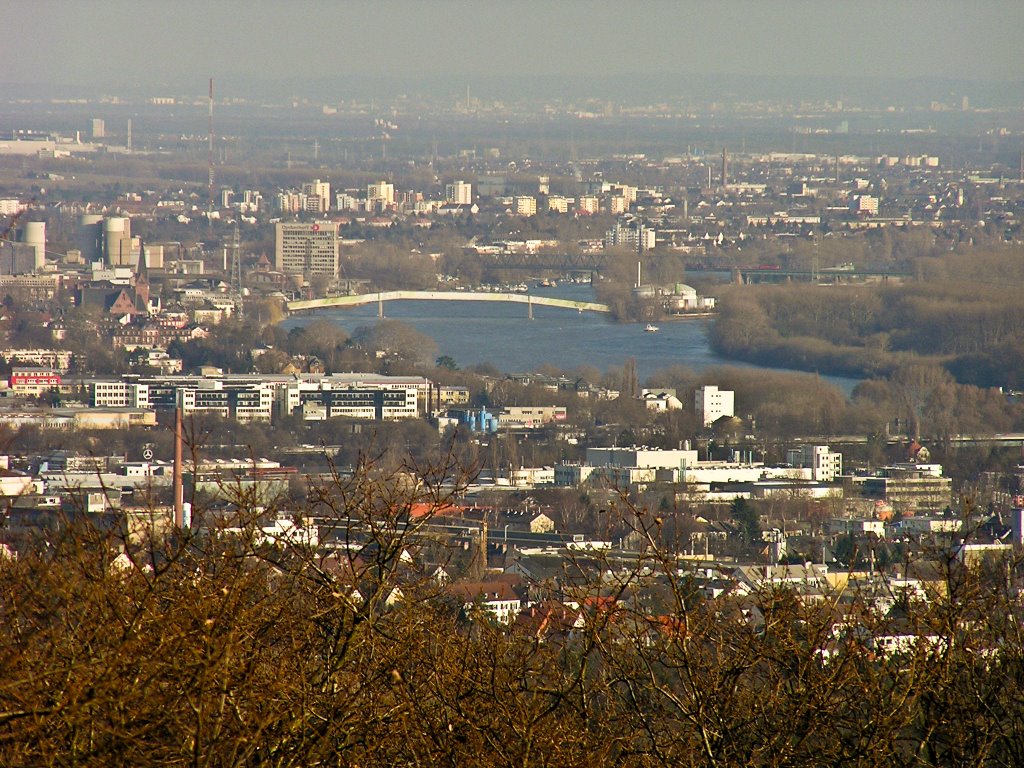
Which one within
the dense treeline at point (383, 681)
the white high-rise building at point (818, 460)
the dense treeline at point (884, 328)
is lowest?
the dense treeline at point (884, 328)

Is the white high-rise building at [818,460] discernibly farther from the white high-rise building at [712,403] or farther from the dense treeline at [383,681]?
the dense treeline at [383,681]

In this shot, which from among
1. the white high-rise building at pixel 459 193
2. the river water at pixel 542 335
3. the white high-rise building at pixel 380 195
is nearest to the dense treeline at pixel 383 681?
the river water at pixel 542 335

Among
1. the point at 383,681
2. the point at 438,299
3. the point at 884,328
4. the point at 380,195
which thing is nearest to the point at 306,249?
the point at 438,299

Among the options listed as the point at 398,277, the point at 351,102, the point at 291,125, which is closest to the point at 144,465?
the point at 398,277

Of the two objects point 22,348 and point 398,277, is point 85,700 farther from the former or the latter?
point 398,277

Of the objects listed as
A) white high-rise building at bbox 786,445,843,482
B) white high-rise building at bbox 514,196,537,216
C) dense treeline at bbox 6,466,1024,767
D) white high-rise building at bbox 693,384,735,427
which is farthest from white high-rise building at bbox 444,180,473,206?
dense treeline at bbox 6,466,1024,767
